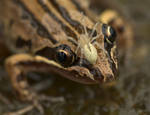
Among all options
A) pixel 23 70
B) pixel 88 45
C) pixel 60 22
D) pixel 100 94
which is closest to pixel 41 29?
pixel 60 22

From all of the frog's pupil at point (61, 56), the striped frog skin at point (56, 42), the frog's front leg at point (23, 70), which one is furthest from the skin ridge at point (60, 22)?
the frog's front leg at point (23, 70)

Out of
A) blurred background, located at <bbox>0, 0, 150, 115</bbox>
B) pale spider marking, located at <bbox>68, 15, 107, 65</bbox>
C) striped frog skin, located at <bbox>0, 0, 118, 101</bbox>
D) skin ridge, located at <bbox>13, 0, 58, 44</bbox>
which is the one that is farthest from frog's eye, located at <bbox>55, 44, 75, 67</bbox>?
blurred background, located at <bbox>0, 0, 150, 115</bbox>

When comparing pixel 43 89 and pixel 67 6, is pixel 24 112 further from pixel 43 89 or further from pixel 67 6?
pixel 67 6

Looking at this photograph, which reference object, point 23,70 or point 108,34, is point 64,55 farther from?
point 23,70

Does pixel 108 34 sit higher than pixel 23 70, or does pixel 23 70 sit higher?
pixel 108 34

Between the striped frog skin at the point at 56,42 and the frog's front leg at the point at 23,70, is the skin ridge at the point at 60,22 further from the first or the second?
the frog's front leg at the point at 23,70

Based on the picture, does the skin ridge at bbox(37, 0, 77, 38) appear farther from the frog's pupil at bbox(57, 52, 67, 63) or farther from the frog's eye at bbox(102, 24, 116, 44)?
the frog's eye at bbox(102, 24, 116, 44)
